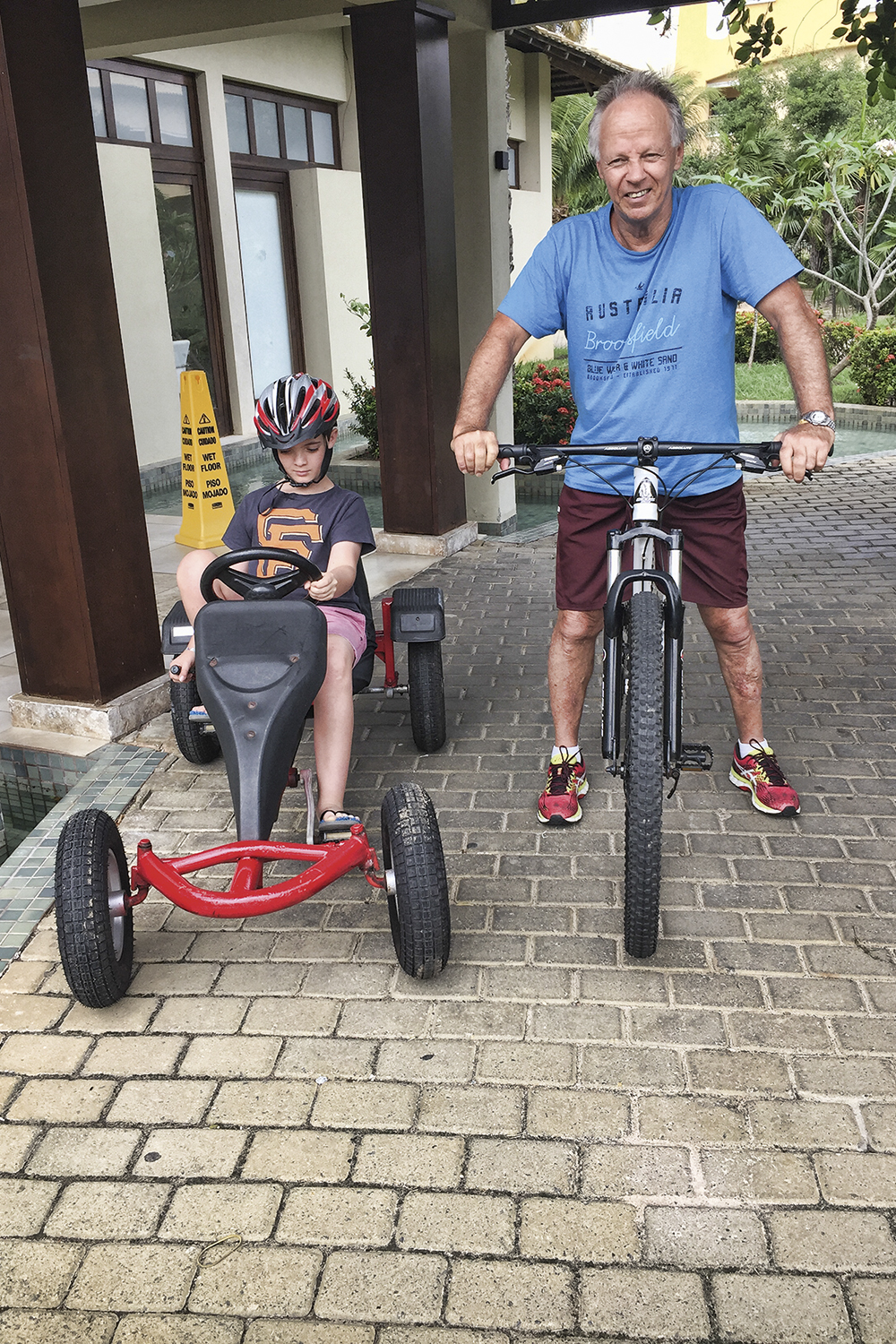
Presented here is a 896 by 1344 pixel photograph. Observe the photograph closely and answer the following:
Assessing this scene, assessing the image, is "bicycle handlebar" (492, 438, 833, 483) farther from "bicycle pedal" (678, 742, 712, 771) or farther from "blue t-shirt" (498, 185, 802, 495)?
"bicycle pedal" (678, 742, 712, 771)

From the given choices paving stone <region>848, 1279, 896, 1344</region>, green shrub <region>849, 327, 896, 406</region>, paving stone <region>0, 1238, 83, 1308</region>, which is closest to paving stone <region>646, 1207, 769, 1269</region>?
paving stone <region>848, 1279, 896, 1344</region>

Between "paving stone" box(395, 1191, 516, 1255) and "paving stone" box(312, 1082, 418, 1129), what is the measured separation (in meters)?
0.22

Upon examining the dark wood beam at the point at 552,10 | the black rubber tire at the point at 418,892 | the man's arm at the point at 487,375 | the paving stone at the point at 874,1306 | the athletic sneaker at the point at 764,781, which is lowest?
the paving stone at the point at 874,1306

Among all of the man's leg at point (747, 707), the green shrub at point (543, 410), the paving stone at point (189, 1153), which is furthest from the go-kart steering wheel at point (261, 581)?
the green shrub at point (543, 410)

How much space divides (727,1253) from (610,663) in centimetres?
138

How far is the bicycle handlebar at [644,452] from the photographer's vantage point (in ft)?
8.96

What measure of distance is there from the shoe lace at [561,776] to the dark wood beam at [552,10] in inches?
197

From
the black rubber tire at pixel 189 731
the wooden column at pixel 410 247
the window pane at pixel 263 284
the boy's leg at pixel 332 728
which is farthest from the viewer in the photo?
the window pane at pixel 263 284

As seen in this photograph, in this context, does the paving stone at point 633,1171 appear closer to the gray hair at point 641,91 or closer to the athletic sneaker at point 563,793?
the athletic sneaker at point 563,793

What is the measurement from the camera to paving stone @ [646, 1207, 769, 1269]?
194cm

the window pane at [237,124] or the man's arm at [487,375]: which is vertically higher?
the window pane at [237,124]

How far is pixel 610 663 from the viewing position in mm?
2877

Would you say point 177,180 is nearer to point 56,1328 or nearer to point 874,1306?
point 56,1328

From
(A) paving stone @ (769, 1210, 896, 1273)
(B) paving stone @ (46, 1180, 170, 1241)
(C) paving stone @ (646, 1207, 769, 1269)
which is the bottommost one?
(A) paving stone @ (769, 1210, 896, 1273)
